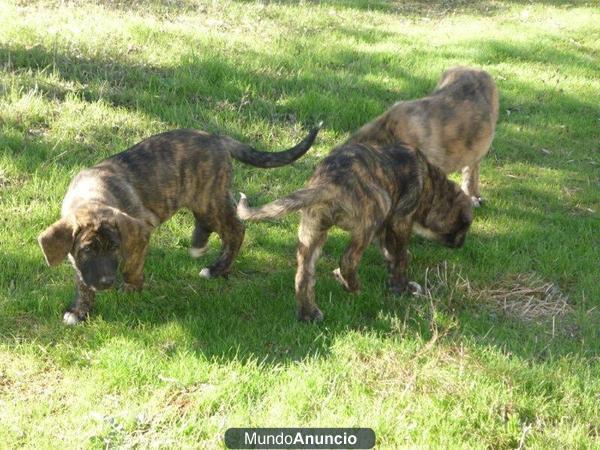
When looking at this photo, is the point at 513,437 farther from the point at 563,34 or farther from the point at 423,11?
the point at 423,11

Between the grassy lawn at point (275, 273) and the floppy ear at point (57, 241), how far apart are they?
63 cm

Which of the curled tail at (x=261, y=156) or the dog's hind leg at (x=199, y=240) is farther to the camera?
the dog's hind leg at (x=199, y=240)

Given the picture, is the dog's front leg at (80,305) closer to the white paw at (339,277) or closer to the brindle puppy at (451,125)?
the white paw at (339,277)

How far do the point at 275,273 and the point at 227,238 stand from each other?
0.49 metres

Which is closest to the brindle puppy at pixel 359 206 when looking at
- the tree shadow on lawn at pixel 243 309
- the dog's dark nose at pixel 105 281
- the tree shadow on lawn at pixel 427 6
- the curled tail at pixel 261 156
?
the tree shadow on lawn at pixel 243 309

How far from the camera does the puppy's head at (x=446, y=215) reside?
6.11m

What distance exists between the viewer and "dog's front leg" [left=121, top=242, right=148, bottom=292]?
488 cm

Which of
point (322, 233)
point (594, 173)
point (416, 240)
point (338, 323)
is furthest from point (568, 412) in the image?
point (594, 173)

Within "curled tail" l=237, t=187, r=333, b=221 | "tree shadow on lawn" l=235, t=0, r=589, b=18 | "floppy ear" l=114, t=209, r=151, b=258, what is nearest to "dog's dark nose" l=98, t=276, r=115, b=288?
"floppy ear" l=114, t=209, r=151, b=258

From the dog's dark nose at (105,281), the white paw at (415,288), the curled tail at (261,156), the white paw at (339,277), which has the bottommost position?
the white paw at (415,288)

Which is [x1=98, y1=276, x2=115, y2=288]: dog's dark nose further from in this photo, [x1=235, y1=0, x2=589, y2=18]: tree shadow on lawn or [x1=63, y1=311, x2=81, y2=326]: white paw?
[x1=235, y1=0, x2=589, y2=18]: tree shadow on lawn

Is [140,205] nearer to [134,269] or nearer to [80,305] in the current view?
[134,269]

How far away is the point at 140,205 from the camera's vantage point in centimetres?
536

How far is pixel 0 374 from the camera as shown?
4.40 m
